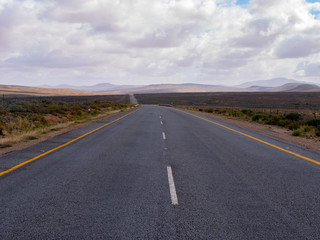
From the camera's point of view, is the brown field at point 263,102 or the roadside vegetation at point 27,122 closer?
the roadside vegetation at point 27,122

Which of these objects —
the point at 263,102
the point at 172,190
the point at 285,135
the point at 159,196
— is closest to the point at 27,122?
the point at 172,190

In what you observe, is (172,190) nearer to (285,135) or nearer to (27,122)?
(285,135)

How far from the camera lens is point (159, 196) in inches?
195

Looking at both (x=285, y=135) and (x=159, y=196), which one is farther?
(x=285, y=135)

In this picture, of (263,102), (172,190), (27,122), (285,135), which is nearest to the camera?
(172,190)

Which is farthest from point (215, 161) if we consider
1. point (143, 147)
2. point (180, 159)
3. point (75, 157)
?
point (75, 157)

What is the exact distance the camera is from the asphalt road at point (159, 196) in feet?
12.1

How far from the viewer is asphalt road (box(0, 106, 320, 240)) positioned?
3.69 metres

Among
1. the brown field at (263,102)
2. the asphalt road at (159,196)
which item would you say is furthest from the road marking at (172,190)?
the brown field at (263,102)

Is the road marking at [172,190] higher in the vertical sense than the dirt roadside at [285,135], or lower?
higher

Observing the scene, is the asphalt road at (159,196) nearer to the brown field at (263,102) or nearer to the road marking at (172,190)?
the road marking at (172,190)

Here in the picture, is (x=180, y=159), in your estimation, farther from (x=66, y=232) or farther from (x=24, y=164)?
(x=66, y=232)

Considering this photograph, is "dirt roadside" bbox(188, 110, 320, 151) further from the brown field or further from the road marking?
the brown field

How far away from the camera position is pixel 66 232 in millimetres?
3578
